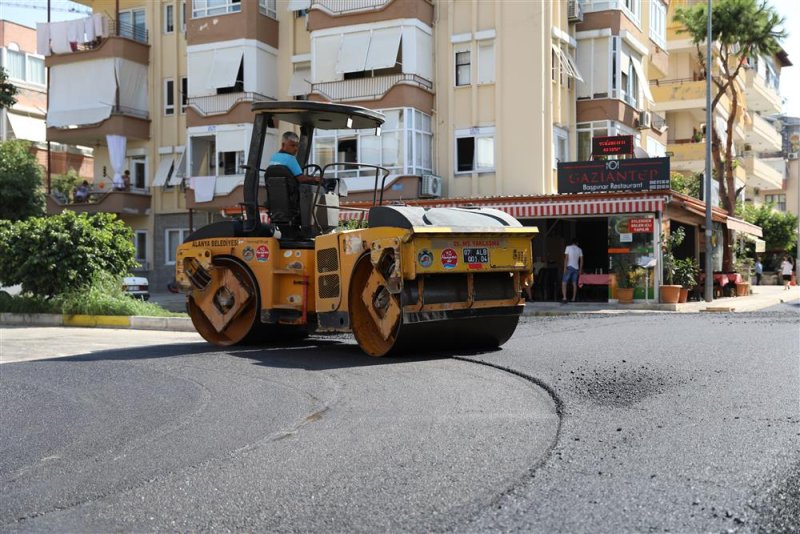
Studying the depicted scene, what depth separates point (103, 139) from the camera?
→ 39.1m

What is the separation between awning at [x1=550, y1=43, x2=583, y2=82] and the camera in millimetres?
31672

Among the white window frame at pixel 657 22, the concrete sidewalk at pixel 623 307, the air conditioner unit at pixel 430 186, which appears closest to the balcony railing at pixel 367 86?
the air conditioner unit at pixel 430 186

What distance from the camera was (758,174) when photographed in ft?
206

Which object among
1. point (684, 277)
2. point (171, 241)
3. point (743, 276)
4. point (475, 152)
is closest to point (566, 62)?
point (475, 152)

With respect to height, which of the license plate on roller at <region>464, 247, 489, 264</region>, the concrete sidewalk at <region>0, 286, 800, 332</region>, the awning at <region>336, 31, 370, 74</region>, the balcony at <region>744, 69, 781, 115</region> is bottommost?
the concrete sidewalk at <region>0, 286, 800, 332</region>

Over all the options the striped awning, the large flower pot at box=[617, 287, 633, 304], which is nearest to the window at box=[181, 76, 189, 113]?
the striped awning

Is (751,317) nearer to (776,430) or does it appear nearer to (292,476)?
(776,430)

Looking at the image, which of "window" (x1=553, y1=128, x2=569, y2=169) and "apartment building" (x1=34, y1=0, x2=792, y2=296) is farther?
"window" (x1=553, y1=128, x2=569, y2=169)

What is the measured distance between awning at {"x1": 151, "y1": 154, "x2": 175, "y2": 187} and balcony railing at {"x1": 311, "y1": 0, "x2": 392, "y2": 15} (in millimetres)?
9461

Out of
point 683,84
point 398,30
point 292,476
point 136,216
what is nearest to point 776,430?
point 292,476

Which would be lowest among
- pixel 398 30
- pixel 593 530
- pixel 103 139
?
pixel 593 530

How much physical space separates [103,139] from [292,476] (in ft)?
119

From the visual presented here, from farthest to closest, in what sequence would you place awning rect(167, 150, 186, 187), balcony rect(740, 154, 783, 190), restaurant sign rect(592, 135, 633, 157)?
1. balcony rect(740, 154, 783, 190)
2. awning rect(167, 150, 186, 187)
3. restaurant sign rect(592, 135, 633, 157)

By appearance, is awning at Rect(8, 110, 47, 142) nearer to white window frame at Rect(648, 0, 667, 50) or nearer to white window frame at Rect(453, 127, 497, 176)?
white window frame at Rect(453, 127, 497, 176)
